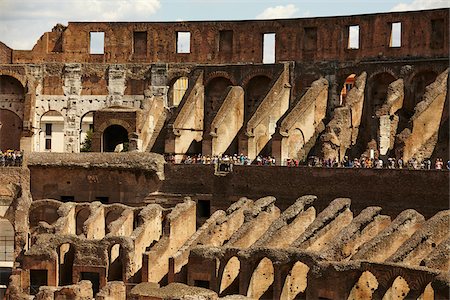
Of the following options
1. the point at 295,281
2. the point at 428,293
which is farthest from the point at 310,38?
the point at 428,293

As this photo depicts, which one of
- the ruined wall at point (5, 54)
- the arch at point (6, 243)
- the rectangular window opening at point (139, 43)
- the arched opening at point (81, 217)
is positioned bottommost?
the arch at point (6, 243)

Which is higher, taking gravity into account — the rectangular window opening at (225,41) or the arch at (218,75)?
the rectangular window opening at (225,41)

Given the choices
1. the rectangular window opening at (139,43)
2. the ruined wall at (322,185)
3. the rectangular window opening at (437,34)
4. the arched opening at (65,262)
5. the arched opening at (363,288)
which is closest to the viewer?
the arched opening at (363,288)

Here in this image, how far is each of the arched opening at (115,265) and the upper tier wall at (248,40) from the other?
13.8 metres

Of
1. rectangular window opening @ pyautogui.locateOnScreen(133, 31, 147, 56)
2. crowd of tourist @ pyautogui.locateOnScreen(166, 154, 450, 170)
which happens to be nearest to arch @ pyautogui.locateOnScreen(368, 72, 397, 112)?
crowd of tourist @ pyautogui.locateOnScreen(166, 154, 450, 170)

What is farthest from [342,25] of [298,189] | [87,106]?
[87,106]

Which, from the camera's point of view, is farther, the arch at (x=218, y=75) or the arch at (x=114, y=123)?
the arch at (x=218, y=75)

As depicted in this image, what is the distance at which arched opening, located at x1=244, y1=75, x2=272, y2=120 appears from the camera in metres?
50.3

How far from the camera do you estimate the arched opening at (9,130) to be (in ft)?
178

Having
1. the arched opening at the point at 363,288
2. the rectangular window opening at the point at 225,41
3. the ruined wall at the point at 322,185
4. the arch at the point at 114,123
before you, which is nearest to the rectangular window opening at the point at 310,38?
the rectangular window opening at the point at 225,41

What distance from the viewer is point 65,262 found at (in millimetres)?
42219

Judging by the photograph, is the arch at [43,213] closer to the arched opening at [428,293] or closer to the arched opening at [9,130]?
the arched opening at [9,130]

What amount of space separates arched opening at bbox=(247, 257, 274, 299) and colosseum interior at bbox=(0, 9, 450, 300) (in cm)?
6

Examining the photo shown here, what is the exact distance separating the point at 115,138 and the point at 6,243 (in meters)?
7.97
